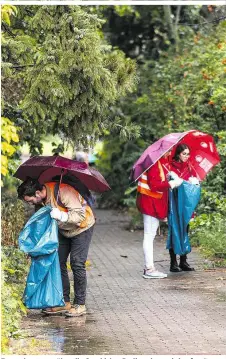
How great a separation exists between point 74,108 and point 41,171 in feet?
2.87

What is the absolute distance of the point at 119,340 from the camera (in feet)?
27.5

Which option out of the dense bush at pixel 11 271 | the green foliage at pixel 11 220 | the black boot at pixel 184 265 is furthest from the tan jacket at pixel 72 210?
the green foliage at pixel 11 220

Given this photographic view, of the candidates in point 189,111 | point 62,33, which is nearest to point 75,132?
point 62,33

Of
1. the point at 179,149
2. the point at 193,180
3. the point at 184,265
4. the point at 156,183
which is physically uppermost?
the point at 179,149

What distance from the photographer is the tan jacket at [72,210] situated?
9.48 metres

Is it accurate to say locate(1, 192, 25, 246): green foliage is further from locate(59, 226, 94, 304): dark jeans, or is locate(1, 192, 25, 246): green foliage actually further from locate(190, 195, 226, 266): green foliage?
locate(59, 226, 94, 304): dark jeans

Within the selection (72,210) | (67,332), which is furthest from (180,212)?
(67,332)

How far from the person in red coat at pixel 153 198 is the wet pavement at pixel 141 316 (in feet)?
1.19

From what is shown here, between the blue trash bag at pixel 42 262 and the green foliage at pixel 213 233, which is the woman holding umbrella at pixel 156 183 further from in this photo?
the blue trash bag at pixel 42 262

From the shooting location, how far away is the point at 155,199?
11727 millimetres

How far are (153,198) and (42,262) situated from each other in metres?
2.64

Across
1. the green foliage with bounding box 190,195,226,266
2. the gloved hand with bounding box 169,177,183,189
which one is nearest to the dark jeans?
the gloved hand with bounding box 169,177,183,189

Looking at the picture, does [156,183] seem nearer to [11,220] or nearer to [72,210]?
[72,210]

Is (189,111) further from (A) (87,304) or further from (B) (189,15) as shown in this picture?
(A) (87,304)
